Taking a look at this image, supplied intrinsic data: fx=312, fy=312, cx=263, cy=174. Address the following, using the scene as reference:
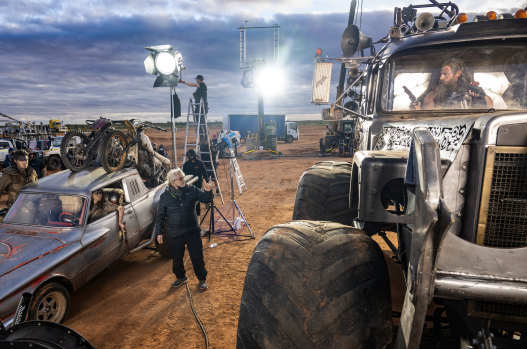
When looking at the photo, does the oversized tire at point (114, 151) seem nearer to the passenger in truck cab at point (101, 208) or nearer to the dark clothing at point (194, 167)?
the passenger in truck cab at point (101, 208)

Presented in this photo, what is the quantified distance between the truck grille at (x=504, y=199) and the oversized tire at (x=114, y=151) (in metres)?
5.83

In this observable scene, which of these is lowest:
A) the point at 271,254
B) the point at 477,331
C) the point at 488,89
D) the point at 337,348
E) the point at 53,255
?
the point at 53,255

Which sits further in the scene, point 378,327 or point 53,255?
point 53,255

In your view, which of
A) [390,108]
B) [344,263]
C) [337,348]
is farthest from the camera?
[390,108]

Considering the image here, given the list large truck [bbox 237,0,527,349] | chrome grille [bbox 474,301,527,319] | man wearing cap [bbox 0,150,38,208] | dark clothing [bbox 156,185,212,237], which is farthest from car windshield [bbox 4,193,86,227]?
chrome grille [bbox 474,301,527,319]

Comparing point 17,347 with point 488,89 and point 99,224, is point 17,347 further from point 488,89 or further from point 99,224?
point 488,89

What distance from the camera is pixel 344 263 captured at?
1924 millimetres

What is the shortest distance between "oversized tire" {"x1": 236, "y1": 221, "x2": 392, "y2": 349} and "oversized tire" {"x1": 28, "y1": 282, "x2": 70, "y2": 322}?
10.0 feet

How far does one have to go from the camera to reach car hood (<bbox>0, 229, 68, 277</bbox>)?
3727mm

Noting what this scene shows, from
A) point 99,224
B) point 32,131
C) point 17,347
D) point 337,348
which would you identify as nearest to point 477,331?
point 337,348

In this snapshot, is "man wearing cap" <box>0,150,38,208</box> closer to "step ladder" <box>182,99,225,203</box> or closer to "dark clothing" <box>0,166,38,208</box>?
"dark clothing" <box>0,166,38,208</box>

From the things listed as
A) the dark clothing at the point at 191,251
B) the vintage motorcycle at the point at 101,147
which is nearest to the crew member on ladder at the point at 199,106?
the vintage motorcycle at the point at 101,147

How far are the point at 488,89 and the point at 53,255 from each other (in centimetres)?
526

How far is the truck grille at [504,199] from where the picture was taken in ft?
5.31
